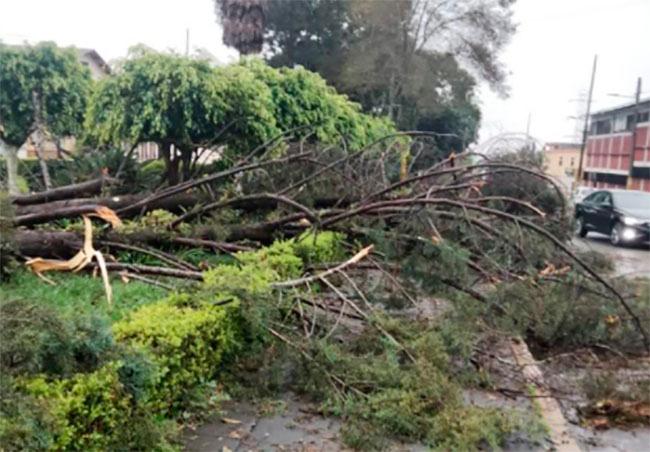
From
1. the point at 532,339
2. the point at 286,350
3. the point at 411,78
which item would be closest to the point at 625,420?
the point at 532,339

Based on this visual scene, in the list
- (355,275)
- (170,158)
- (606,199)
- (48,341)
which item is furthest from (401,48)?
(48,341)

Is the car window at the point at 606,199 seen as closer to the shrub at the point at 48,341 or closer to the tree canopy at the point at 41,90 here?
the tree canopy at the point at 41,90

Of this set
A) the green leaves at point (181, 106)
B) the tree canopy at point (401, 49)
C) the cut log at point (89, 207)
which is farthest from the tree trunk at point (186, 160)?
the tree canopy at point (401, 49)

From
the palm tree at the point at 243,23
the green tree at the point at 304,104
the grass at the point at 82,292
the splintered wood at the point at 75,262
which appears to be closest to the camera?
the grass at the point at 82,292

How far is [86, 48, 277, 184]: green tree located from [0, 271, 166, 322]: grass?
17.1 feet

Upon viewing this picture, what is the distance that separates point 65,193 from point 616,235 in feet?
44.9

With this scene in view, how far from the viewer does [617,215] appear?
51.7 ft

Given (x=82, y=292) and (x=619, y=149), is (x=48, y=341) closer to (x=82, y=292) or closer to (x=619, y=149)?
(x=82, y=292)

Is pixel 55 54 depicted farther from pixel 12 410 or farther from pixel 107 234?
pixel 12 410

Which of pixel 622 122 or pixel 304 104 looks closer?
pixel 304 104

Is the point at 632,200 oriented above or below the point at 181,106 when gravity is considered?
below

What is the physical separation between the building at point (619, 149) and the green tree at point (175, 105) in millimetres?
27885

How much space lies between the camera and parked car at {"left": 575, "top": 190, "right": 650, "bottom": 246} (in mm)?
15117

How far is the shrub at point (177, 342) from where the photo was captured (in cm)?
372
